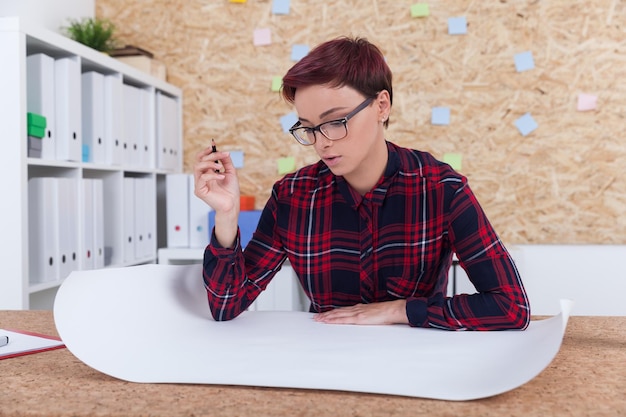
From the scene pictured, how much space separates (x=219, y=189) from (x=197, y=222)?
1574 millimetres

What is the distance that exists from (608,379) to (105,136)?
6.78 feet

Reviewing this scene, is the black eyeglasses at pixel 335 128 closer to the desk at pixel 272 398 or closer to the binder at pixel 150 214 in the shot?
the desk at pixel 272 398

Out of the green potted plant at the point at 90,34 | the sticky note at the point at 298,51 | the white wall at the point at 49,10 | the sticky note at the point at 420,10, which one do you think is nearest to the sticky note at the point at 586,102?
the sticky note at the point at 420,10

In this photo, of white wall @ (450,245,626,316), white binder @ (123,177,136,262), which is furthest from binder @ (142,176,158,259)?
white wall @ (450,245,626,316)

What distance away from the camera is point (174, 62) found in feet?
9.90

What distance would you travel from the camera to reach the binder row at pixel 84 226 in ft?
6.52

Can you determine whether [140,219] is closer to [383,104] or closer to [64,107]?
[64,107]

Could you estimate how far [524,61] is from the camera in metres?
2.75

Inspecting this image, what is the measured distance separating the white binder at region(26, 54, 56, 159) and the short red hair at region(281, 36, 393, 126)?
3.67 ft

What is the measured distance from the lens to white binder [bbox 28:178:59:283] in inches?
77.6

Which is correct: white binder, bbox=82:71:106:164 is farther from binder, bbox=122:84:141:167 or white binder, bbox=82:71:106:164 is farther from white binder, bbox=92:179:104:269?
binder, bbox=122:84:141:167

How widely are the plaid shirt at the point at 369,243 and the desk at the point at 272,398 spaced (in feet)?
1.06

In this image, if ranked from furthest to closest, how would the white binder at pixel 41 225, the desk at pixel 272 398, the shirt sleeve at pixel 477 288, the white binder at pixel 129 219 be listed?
the white binder at pixel 129 219 < the white binder at pixel 41 225 < the shirt sleeve at pixel 477 288 < the desk at pixel 272 398

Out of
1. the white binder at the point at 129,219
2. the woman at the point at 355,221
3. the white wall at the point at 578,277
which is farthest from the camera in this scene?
the white wall at the point at 578,277
